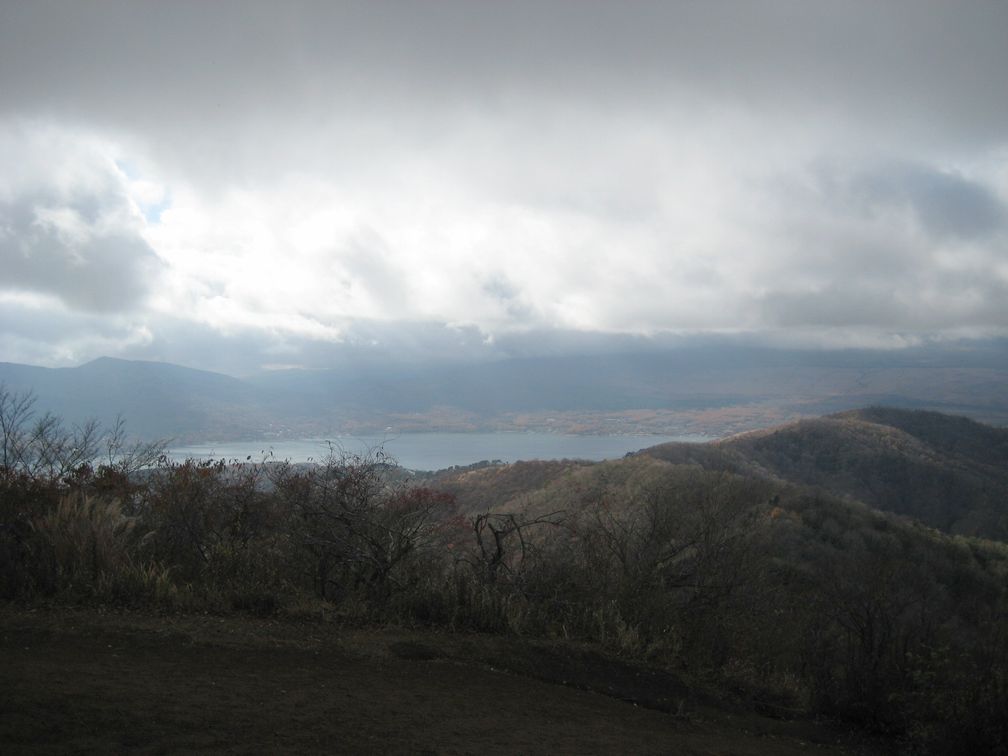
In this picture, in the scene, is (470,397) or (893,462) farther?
(470,397)

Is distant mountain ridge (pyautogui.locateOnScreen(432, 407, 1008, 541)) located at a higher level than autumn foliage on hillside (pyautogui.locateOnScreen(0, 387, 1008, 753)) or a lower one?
lower

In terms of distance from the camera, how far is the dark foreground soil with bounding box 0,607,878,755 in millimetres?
4094

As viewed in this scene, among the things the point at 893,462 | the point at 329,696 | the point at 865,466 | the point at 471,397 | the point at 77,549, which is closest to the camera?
the point at 329,696

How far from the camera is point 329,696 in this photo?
4934mm

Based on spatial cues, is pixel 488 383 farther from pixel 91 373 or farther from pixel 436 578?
pixel 436 578

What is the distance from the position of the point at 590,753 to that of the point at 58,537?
5.81 meters

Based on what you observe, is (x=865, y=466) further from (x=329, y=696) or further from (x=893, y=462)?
(x=329, y=696)

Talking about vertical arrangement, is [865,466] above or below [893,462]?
below

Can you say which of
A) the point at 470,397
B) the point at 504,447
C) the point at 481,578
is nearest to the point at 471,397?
the point at 470,397

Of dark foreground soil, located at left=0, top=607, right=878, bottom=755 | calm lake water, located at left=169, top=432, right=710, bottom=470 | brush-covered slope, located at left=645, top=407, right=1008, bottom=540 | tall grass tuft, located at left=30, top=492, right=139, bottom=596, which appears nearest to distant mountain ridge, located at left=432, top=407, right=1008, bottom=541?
brush-covered slope, located at left=645, top=407, right=1008, bottom=540

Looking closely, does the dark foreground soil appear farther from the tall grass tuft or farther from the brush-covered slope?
the brush-covered slope

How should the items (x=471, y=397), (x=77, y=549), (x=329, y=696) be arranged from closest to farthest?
(x=329, y=696), (x=77, y=549), (x=471, y=397)

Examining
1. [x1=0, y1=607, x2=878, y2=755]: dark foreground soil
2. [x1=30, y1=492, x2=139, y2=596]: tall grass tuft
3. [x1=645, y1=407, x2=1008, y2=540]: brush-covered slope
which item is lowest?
[x1=645, y1=407, x2=1008, y2=540]: brush-covered slope

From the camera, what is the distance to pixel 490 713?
5.08 meters
